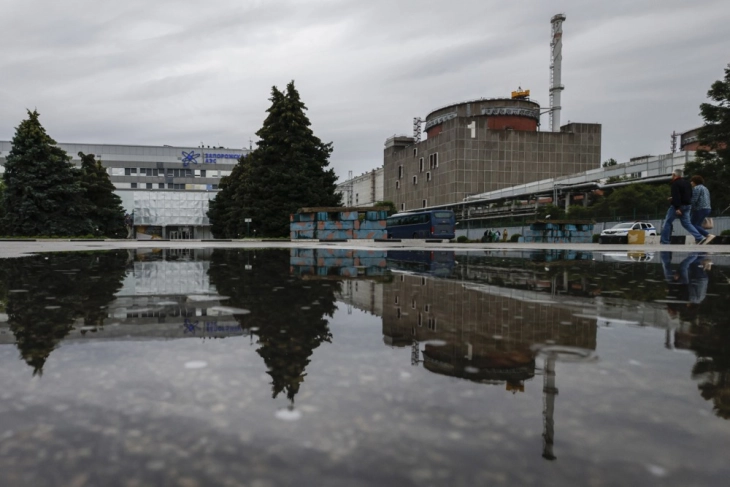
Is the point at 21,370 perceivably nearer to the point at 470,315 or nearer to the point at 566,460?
the point at 566,460

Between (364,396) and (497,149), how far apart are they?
7611 cm

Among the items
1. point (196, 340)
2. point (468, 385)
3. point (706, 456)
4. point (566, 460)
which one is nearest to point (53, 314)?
point (196, 340)

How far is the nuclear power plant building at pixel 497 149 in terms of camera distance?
72812mm

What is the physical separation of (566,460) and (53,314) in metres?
3.32

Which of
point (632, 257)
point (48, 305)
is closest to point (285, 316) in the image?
point (48, 305)

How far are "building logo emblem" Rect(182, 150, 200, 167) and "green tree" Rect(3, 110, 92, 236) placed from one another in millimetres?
59863

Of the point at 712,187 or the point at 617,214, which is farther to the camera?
the point at 617,214

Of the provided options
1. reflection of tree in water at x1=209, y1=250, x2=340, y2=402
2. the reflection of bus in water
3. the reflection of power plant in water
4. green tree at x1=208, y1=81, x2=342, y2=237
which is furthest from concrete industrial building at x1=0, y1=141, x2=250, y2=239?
the reflection of power plant in water

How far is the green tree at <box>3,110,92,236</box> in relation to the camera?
36.3m

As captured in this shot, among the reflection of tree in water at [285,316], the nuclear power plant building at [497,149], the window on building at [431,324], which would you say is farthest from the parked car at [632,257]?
the nuclear power plant building at [497,149]

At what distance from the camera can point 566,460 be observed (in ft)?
4.05

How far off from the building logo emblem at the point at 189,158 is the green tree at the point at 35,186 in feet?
196

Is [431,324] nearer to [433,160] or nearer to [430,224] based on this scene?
[430,224]

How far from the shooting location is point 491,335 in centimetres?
262
